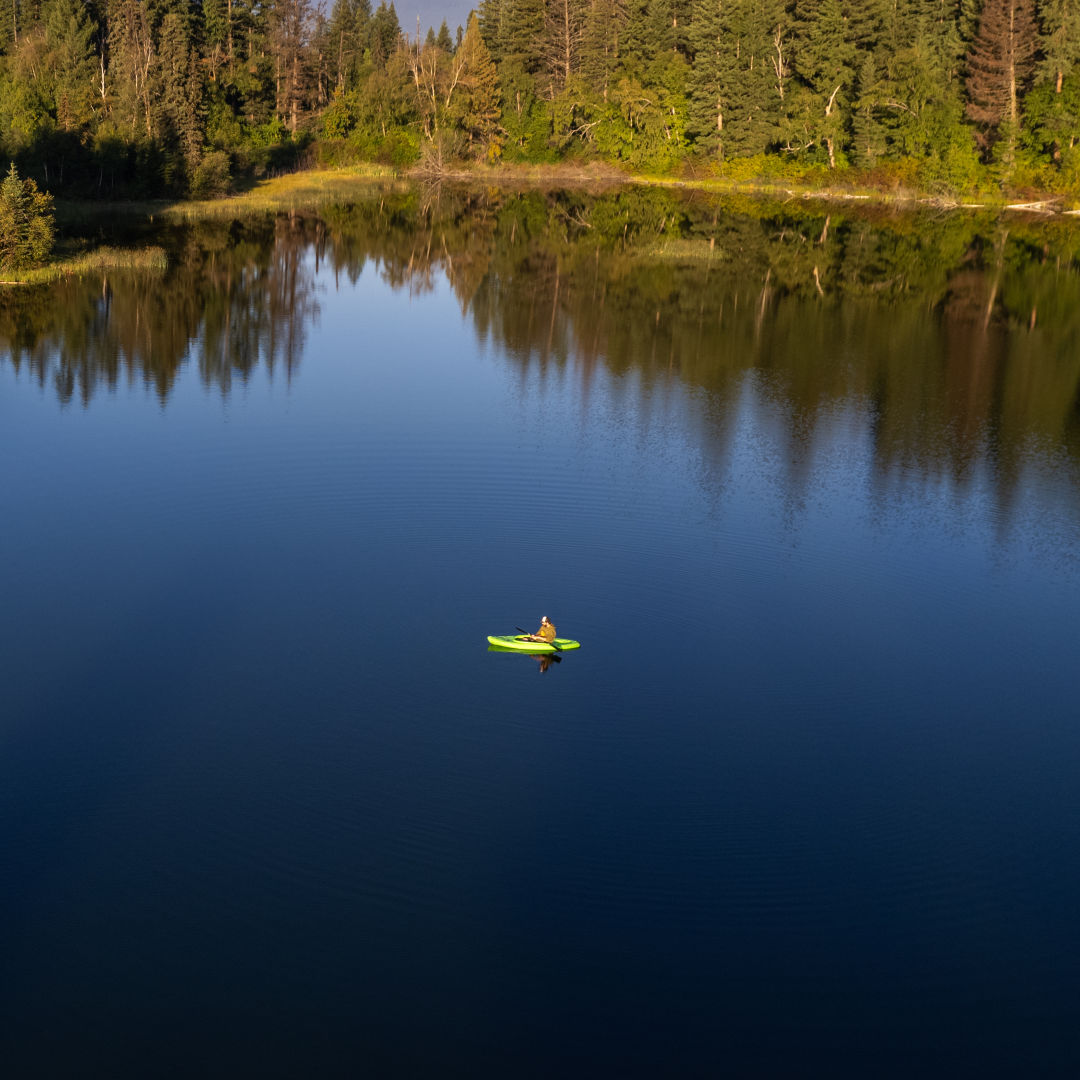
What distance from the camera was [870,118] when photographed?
300ft

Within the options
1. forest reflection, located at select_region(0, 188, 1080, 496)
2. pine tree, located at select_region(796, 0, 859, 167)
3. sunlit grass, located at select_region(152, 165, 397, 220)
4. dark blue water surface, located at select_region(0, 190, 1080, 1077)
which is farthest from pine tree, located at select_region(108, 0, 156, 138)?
pine tree, located at select_region(796, 0, 859, 167)

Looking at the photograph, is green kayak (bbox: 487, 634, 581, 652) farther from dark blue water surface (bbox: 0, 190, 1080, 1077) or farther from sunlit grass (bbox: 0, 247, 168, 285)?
sunlit grass (bbox: 0, 247, 168, 285)

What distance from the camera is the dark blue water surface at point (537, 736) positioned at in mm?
13273

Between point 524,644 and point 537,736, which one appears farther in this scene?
point 524,644

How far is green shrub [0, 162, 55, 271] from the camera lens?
165 feet

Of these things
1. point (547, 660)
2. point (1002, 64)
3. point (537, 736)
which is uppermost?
point (1002, 64)

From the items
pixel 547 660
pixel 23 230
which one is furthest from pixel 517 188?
pixel 547 660

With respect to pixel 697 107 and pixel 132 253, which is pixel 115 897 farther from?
pixel 697 107

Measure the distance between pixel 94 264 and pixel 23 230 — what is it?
11.2 feet

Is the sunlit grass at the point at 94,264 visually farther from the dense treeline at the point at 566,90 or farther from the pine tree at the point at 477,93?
the pine tree at the point at 477,93

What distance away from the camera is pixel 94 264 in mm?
54625

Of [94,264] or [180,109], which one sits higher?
[180,109]

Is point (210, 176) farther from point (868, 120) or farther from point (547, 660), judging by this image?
point (547, 660)

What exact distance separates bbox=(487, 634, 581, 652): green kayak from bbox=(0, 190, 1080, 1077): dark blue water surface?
1.09 feet
